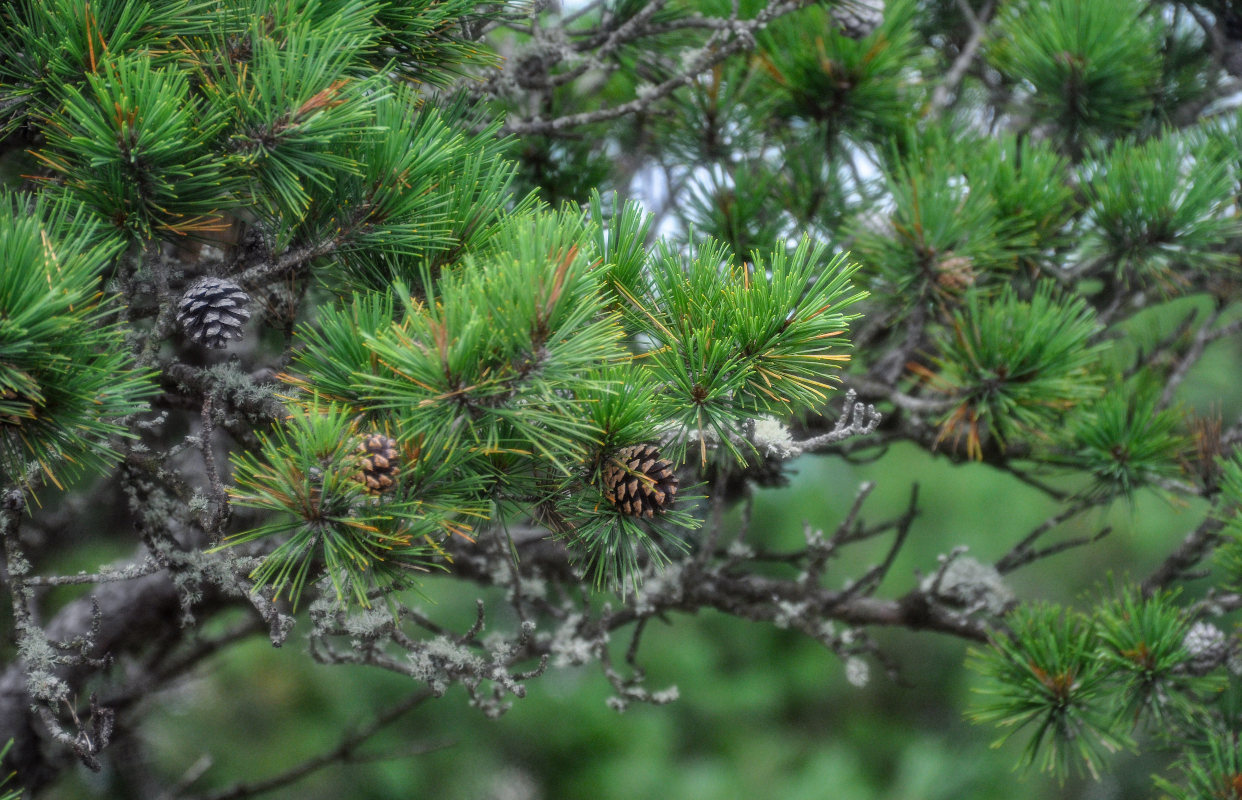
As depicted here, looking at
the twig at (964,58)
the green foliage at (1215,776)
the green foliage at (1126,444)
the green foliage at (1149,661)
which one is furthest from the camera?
the twig at (964,58)

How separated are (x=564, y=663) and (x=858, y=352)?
2.73 feet

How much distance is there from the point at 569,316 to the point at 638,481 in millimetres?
158

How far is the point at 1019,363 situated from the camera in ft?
3.78

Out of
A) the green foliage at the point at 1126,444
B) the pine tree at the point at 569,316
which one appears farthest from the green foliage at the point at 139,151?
the green foliage at the point at 1126,444

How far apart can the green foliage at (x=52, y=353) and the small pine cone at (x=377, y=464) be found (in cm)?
21

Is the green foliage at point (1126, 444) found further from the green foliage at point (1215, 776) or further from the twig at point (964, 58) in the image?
the twig at point (964, 58)

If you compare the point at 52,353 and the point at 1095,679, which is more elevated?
the point at 52,353

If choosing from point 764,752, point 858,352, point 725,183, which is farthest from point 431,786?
point 725,183

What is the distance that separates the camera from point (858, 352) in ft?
5.28

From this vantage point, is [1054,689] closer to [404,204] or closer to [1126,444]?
[1126,444]

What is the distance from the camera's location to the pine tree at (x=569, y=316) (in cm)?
69

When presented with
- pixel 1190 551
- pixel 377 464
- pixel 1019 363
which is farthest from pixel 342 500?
pixel 1190 551

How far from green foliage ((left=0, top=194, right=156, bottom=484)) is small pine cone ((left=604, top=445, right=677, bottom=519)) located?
16.2 inches

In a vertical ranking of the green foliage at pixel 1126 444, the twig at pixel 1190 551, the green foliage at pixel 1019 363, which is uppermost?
the green foliage at pixel 1019 363
